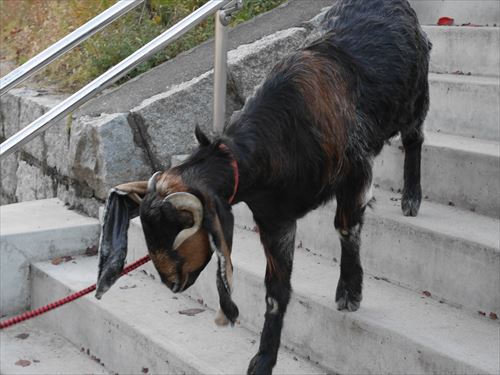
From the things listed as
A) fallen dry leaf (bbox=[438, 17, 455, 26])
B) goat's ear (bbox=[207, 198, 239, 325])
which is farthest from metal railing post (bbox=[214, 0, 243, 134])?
fallen dry leaf (bbox=[438, 17, 455, 26])

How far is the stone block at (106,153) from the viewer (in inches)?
191

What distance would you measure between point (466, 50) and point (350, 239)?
1954mm

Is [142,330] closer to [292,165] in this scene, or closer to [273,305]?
[273,305]

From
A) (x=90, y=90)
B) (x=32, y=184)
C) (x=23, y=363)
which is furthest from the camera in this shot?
(x=32, y=184)

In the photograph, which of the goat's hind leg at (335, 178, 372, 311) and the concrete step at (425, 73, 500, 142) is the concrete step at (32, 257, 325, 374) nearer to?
the goat's hind leg at (335, 178, 372, 311)

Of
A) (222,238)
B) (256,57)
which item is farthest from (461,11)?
(222,238)

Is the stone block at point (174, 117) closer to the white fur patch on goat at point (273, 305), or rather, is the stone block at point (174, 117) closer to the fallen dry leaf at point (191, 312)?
the fallen dry leaf at point (191, 312)

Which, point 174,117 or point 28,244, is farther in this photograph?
point 174,117

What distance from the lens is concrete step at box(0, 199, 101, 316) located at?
15.8 feet

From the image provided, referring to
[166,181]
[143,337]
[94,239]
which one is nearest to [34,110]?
[94,239]

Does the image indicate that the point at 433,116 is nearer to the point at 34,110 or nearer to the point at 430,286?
the point at 430,286

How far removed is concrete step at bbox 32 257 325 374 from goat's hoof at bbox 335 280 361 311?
29 centimetres

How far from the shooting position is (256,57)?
5.10 m

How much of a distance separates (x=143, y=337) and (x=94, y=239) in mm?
1296
